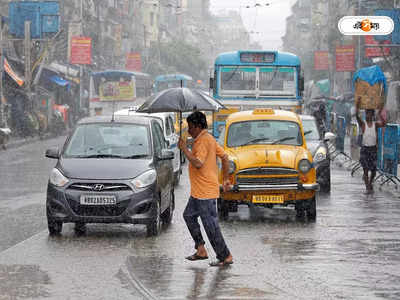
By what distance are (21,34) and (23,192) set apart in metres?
36.1

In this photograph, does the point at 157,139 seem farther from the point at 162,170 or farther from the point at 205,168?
the point at 205,168

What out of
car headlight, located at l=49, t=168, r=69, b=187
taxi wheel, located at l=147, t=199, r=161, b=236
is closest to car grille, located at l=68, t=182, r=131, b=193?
car headlight, located at l=49, t=168, r=69, b=187

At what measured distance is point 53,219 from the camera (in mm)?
13625

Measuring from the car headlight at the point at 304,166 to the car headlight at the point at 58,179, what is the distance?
3.99 meters

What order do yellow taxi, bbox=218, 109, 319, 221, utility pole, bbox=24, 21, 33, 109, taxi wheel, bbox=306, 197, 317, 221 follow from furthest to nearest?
utility pole, bbox=24, 21, 33, 109
taxi wheel, bbox=306, 197, 317, 221
yellow taxi, bbox=218, 109, 319, 221

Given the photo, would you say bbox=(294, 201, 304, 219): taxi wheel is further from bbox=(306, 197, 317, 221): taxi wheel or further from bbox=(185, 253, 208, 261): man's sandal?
bbox=(185, 253, 208, 261): man's sandal

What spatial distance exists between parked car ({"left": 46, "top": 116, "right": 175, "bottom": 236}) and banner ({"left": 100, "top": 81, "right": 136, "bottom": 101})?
40.0 meters

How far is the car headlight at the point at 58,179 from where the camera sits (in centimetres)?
1363

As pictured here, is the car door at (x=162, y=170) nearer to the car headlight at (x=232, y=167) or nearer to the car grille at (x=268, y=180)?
the car headlight at (x=232, y=167)

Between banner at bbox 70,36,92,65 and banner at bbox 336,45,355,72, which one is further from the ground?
banner at bbox 70,36,92,65

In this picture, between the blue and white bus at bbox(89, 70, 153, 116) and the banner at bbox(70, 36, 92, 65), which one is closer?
the blue and white bus at bbox(89, 70, 153, 116)

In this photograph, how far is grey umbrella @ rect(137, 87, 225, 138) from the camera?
580 inches

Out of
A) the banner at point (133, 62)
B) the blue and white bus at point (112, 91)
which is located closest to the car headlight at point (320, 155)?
the blue and white bus at point (112, 91)

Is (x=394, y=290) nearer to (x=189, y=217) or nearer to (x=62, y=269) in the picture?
(x=189, y=217)
